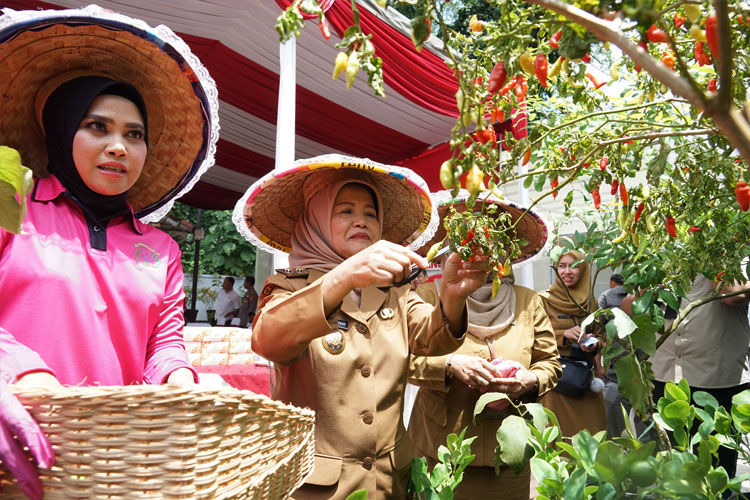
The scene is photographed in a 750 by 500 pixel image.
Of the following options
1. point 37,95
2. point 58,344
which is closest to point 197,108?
point 37,95

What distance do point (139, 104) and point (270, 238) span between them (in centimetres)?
77

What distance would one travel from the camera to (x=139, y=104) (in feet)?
4.75

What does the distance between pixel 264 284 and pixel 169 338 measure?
0.38 m

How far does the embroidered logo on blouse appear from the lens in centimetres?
134

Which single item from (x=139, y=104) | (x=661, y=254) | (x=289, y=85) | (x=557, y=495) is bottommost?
(x=557, y=495)

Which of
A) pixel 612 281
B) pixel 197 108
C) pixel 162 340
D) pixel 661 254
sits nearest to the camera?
pixel 162 340

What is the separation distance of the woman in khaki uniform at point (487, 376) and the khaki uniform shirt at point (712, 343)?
1.80 m

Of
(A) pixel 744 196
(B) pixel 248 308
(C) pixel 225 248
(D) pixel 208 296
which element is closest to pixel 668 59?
(A) pixel 744 196

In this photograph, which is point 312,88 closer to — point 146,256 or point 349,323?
point 349,323

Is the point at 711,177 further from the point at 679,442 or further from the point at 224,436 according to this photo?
the point at 224,436

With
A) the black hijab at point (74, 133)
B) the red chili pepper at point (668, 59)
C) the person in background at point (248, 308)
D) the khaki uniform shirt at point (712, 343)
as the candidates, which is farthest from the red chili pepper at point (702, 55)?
the person in background at point (248, 308)

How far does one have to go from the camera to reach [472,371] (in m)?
2.08

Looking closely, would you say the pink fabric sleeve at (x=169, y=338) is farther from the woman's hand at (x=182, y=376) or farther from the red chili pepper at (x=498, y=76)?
the red chili pepper at (x=498, y=76)

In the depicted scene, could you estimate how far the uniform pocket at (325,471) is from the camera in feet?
4.60
